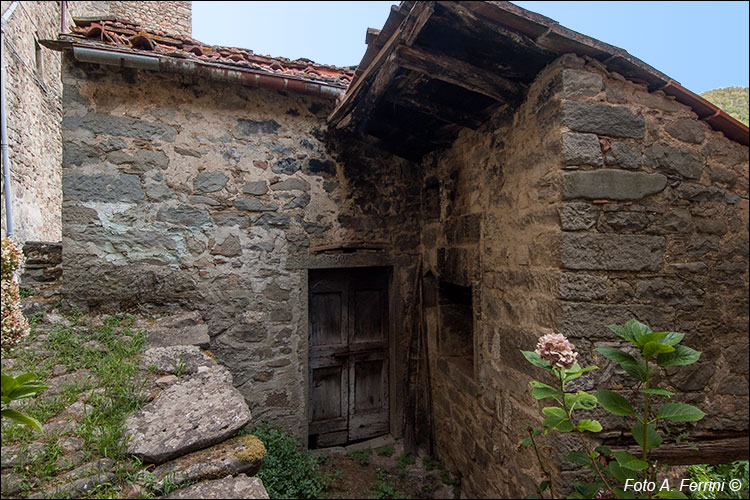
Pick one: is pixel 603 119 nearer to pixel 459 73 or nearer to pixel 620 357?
pixel 459 73

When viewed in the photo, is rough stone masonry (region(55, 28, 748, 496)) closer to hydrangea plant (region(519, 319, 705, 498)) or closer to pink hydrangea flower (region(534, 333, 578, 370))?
hydrangea plant (region(519, 319, 705, 498))

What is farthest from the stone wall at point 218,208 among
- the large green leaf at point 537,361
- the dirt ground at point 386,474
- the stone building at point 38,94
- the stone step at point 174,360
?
the stone building at point 38,94

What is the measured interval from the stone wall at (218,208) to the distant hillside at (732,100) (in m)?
9.10

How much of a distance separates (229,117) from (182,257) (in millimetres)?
1268

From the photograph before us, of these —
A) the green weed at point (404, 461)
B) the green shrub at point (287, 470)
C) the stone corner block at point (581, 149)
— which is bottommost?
the green weed at point (404, 461)

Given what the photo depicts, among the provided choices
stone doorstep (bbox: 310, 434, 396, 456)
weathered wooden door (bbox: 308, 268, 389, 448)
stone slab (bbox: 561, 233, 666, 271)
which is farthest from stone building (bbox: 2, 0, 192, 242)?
stone slab (bbox: 561, 233, 666, 271)

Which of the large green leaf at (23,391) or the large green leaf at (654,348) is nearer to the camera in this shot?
the large green leaf at (23,391)

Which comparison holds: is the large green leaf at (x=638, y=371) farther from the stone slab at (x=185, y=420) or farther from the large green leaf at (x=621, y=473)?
the stone slab at (x=185, y=420)

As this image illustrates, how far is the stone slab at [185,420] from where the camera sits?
1391mm

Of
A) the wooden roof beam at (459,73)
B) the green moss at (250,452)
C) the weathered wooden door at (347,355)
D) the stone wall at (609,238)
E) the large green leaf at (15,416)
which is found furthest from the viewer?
the weathered wooden door at (347,355)

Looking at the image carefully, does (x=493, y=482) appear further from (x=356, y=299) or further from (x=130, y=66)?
(x=130, y=66)

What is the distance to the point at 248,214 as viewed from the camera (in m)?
3.28

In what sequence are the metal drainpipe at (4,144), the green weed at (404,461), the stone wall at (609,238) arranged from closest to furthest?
the stone wall at (609,238) < the green weed at (404,461) < the metal drainpipe at (4,144)

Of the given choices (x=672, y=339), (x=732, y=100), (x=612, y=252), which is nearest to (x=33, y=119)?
(x=612, y=252)
